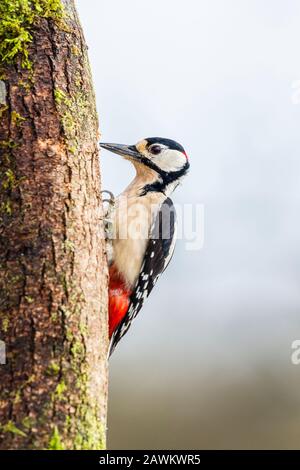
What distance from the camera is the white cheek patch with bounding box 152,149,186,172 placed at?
14.3ft

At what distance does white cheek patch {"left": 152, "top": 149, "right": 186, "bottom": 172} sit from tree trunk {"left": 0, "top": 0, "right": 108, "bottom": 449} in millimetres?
1215

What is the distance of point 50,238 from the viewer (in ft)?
8.69

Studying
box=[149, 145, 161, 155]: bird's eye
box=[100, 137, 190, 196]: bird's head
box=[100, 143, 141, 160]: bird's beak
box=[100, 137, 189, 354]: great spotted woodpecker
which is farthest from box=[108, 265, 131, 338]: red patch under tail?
box=[149, 145, 161, 155]: bird's eye

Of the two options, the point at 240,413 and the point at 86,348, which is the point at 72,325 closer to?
the point at 86,348

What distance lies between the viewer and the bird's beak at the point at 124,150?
13.8ft

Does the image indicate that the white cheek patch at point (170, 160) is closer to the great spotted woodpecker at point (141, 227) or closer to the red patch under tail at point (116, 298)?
the great spotted woodpecker at point (141, 227)

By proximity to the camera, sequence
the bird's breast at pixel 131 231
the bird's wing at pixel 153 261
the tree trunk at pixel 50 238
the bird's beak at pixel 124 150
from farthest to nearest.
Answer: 1. the bird's beak at pixel 124 150
2. the bird's wing at pixel 153 261
3. the bird's breast at pixel 131 231
4. the tree trunk at pixel 50 238

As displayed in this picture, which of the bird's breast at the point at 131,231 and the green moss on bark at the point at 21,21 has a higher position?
the green moss on bark at the point at 21,21

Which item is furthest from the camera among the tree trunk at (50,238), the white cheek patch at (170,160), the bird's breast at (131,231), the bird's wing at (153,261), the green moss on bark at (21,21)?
the white cheek patch at (170,160)

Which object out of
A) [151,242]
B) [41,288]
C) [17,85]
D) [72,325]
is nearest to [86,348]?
[72,325]

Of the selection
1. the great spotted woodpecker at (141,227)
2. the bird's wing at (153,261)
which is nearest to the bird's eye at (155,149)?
the great spotted woodpecker at (141,227)

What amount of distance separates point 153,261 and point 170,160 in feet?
2.33

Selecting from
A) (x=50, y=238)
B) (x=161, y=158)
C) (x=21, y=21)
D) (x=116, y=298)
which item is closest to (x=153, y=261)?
(x=116, y=298)

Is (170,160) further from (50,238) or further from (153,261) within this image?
(50,238)
